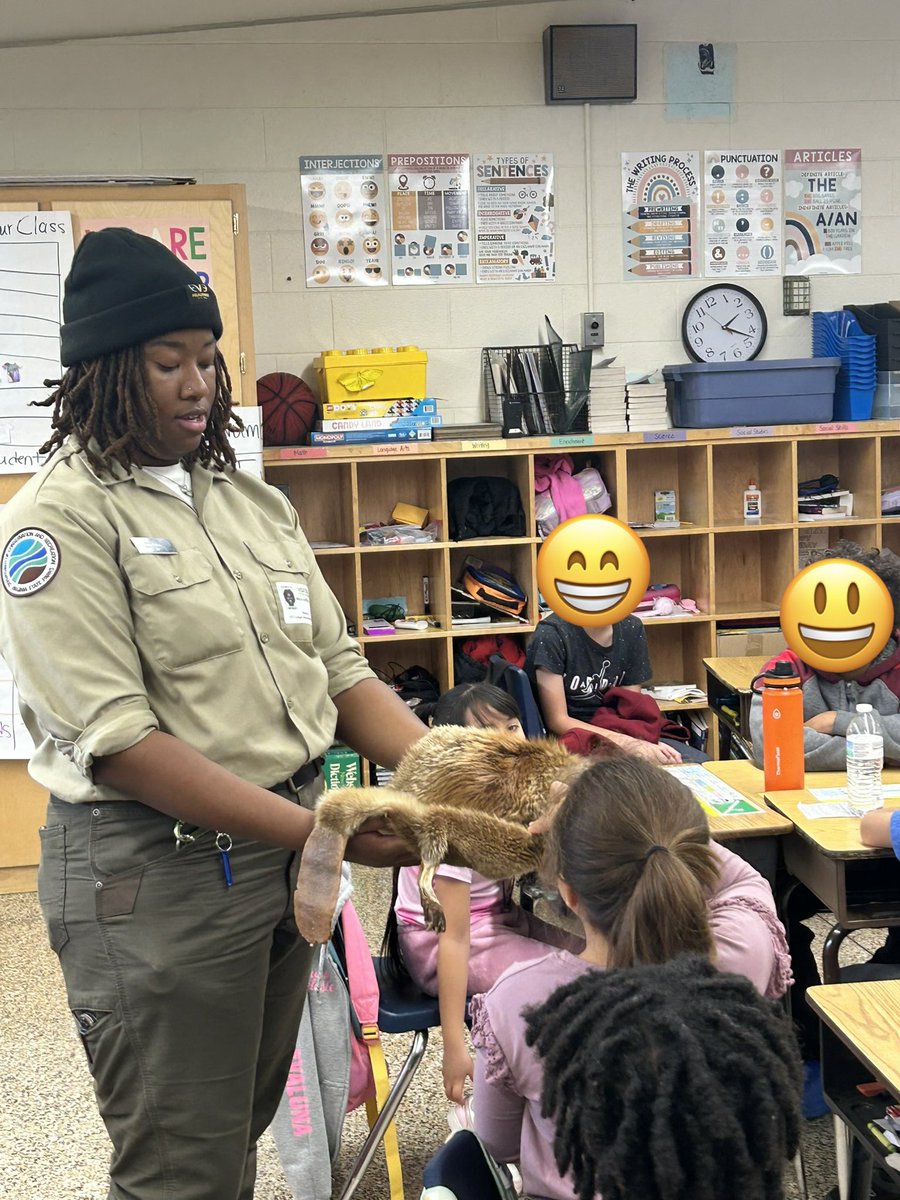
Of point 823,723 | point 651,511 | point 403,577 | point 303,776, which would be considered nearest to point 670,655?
point 651,511

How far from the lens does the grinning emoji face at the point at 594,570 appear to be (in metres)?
2.98

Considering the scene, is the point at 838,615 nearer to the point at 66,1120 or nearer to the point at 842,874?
A: the point at 842,874

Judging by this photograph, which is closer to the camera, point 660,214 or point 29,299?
point 29,299

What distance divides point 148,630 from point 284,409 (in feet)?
10.8

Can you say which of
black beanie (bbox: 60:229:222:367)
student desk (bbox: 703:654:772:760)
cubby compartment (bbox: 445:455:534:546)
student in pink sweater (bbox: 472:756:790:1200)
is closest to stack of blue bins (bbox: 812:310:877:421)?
cubby compartment (bbox: 445:455:534:546)

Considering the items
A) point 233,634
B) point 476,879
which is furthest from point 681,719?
point 233,634

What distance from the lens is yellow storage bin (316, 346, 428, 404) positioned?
461cm

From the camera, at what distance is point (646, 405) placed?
4.80 m

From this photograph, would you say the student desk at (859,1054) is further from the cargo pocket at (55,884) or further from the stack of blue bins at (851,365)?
the stack of blue bins at (851,365)

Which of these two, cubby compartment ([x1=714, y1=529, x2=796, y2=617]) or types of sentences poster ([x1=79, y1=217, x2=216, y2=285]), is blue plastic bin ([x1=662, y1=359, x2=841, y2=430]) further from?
types of sentences poster ([x1=79, y1=217, x2=216, y2=285])

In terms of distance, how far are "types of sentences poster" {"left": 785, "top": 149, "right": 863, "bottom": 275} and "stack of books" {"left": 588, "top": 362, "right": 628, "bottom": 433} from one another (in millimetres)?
954

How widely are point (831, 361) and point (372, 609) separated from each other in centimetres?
200

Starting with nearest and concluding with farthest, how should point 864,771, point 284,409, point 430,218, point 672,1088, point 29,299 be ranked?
point 672,1088 → point 864,771 → point 29,299 → point 284,409 → point 430,218

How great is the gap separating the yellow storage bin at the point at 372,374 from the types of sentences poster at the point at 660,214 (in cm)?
102
